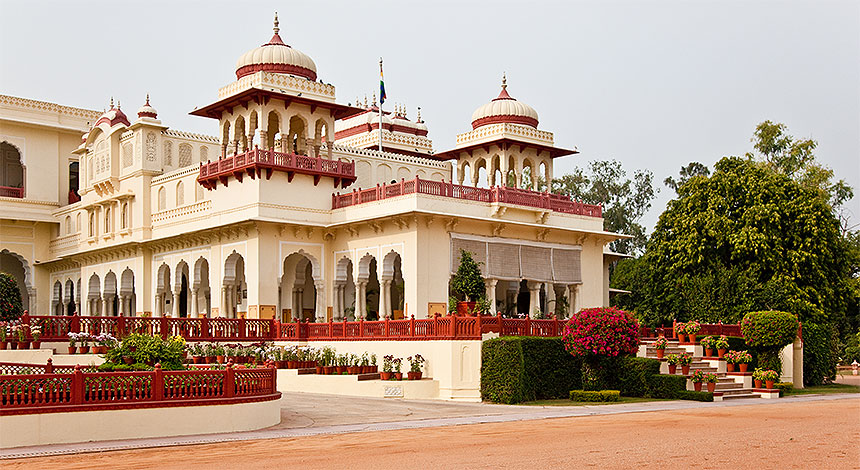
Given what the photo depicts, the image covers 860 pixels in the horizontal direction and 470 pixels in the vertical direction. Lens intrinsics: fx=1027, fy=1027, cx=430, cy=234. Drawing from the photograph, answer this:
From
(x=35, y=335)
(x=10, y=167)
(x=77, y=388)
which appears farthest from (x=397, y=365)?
(x=10, y=167)

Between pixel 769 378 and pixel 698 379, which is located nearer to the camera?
pixel 698 379

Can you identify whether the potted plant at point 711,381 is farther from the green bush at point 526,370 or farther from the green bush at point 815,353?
the green bush at point 815,353

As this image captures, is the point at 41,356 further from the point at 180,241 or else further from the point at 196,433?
the point at 180,241

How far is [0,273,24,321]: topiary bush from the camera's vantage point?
76.9 feet

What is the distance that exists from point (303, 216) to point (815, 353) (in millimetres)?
15568

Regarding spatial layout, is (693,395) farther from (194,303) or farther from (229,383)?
(194,303)

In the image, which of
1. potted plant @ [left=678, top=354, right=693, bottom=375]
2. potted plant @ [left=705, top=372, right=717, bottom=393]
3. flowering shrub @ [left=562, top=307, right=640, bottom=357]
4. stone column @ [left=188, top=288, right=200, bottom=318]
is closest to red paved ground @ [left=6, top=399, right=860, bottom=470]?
flowering shrub @ [left=562, top=307, right=640, bottom=357]

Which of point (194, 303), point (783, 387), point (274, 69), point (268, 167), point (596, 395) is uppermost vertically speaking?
point (274, 69)

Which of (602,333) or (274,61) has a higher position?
(274,61)

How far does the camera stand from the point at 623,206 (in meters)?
53.6

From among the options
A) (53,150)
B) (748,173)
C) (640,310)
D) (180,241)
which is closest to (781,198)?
(748,173)

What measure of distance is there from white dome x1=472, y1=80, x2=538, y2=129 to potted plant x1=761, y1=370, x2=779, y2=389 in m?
12.4

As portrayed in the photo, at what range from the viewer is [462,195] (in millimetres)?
29172

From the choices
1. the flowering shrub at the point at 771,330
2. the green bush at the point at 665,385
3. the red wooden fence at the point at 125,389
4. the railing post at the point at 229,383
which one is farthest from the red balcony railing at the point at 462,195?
the railing post at the point at 229,383
